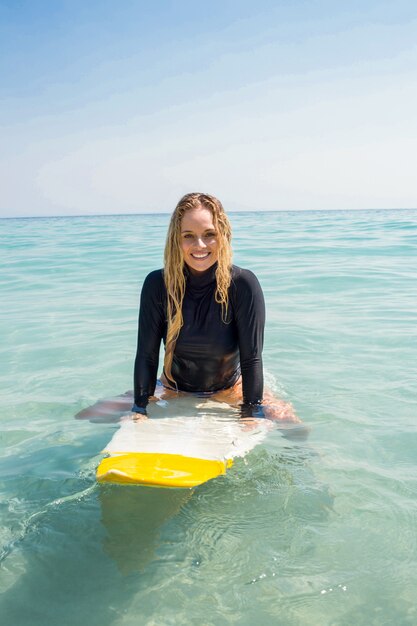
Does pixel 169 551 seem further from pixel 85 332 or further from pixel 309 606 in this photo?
pixel 85 332

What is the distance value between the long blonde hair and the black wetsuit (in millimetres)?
49

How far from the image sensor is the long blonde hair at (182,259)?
135 inches

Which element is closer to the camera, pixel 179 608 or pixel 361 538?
pixel 179 608

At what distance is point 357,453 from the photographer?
11.8 ft

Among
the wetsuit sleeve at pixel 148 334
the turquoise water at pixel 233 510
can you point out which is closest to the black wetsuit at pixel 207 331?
the wetsuit sleeve at pixel 148 334

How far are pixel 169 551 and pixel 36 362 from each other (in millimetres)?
3599

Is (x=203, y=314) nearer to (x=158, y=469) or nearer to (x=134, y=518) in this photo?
(x=158, y=469)

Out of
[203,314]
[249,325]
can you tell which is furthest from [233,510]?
[203,314]

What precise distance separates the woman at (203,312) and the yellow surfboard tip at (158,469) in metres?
0.67

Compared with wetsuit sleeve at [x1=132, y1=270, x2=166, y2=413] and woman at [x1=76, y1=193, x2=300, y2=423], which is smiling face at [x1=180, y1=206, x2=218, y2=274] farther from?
wetsuit sleeve at [x1=132, y1=270, x2=166, y2=413]

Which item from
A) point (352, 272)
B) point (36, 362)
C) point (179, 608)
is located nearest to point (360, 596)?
point (179, 608)

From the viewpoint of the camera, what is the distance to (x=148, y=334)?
3.61 m

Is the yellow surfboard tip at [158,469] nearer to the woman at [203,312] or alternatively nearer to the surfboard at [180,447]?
the surfboard at [180,447]

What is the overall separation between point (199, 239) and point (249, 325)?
59cm
